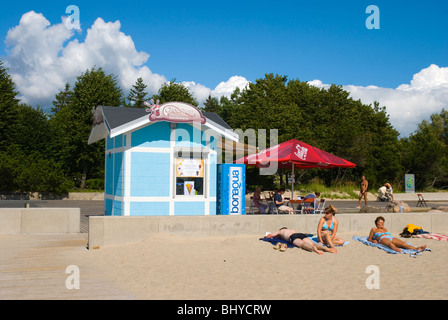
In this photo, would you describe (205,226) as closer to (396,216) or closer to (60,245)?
(60,245)

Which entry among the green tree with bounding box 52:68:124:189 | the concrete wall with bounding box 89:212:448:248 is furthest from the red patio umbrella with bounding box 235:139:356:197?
the green tree with bounding box 52:68:124:189

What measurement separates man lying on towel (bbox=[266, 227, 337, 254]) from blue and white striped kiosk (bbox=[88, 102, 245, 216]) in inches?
143

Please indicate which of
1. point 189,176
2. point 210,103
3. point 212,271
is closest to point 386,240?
point 212,271

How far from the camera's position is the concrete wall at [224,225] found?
11.6 meters

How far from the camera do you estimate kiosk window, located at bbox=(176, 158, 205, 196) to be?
15.4 m

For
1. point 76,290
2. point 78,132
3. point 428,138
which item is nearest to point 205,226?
point 76,290

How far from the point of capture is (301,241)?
458 inches

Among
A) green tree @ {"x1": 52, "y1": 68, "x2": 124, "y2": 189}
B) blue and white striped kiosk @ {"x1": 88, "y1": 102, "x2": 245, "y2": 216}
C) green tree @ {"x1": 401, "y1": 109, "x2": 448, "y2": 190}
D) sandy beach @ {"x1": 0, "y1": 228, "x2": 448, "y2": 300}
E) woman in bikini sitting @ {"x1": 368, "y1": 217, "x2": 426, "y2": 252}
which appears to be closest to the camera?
sandy beach @ {"x1": 0, "y1": 228, "x2": 448, "y2": 300}

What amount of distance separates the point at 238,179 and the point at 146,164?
301 cm

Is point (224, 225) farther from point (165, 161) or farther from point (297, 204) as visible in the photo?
point (297, 204)

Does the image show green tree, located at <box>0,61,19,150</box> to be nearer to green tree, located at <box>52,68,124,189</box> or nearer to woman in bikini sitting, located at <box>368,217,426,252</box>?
green tree, located at <box>52,68,124,189</box>

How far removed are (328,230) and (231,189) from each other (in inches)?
163

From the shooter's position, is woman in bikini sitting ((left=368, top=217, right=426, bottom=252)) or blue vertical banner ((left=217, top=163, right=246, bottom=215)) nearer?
woman in bikini sitting ((left=368, top=217, right=426, bottom=252))

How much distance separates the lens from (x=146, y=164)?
49.6 ft
